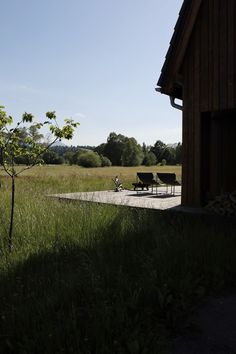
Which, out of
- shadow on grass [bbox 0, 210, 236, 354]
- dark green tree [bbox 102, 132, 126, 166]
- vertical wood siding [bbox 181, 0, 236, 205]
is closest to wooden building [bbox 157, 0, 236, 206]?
vertical wood siding [bbox 181, 0, 236, 205]

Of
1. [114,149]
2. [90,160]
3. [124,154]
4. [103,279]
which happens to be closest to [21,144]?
[103,279]

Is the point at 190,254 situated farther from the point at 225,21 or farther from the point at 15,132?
the point at 225,21

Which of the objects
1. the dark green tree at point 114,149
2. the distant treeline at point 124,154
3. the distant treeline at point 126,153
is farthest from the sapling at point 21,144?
the dark green tree at point 114,149

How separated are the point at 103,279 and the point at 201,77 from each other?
5878mm

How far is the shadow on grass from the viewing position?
3.02 m

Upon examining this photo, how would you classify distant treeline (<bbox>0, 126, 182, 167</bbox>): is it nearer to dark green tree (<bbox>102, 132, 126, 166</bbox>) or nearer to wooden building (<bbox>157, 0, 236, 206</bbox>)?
dark green tree (<bbox>102, 132, 126, 166</bbox>)

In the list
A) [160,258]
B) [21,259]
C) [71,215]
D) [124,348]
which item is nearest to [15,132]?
[71,215]

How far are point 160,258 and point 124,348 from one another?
1.84 metres

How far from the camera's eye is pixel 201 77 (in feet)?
27.7

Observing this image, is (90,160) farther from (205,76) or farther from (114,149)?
(205,76)

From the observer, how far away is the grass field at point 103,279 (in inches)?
120

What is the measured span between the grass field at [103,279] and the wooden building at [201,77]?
1998 mm

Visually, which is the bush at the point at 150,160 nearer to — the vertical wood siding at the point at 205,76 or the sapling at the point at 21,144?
the vertical wood siding at the point at 205,76

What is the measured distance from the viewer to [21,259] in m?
5.11
